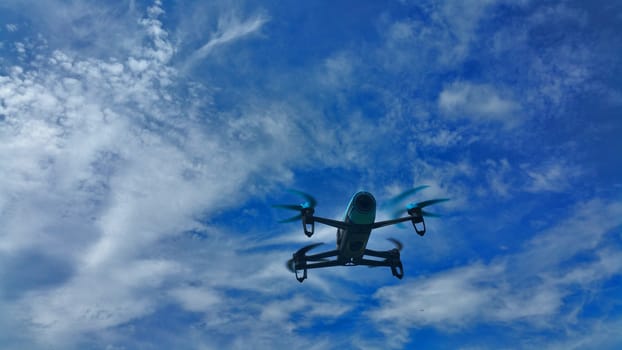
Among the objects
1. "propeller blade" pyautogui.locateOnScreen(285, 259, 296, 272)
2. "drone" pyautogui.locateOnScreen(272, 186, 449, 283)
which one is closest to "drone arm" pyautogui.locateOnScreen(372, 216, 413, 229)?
"drone" pyautogui.locateOnScreen(272, 186, 449, 283)

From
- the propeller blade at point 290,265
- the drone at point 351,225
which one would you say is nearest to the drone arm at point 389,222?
the drone at point 351,225

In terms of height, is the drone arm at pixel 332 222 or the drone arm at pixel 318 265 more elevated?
the drone arm at pixel 332 222

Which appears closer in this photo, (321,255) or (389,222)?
(389,222)

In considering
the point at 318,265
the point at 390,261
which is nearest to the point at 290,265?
the point at 318,265

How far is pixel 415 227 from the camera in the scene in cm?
4162

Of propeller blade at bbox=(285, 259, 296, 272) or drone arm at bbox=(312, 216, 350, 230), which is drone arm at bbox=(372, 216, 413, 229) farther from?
propeller blade at bbox=(285, 259, 296, 272)

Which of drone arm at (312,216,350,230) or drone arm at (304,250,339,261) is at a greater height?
drone arm at (312,216,350,230)

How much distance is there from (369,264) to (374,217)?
970 centimetres

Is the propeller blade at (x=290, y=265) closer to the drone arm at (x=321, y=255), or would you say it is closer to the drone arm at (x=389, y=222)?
the drone arm at (x=321, y=255)

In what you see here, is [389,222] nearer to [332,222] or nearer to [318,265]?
[332,222]

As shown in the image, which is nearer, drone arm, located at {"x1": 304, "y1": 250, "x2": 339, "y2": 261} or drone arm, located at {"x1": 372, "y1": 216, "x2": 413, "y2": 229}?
drone arm, located at {"x1": 372, "y1": 216, "x2": 413, "y2": 229}

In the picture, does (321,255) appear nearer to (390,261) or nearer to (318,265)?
(318,265)

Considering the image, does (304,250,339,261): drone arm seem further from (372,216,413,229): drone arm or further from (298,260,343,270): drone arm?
(372,216,413,229): drone arm

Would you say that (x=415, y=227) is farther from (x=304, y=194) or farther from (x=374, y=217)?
(x=304, y=194)
